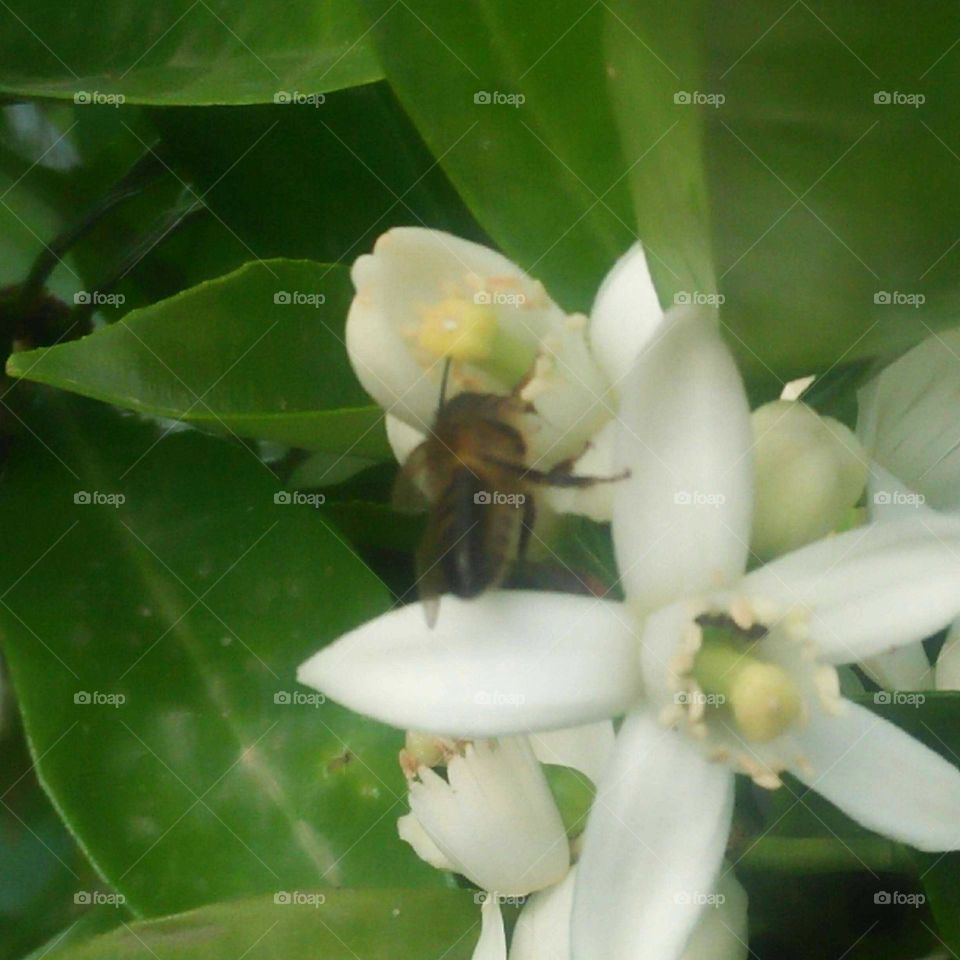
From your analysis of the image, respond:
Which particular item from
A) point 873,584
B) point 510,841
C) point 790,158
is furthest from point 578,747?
point 790,158

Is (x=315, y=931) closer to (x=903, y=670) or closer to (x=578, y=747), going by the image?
(x=578, y=747)

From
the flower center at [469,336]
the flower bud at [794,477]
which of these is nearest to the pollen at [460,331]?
the flower center at [469,336]

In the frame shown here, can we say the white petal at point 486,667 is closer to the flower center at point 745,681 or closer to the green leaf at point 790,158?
the flower center at point 745,681

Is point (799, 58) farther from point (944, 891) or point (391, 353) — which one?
point (944, 891)

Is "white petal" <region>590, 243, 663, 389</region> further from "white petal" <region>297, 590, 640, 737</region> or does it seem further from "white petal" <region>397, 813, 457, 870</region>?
"white petal" <region>397, 813, 457, 870</region>

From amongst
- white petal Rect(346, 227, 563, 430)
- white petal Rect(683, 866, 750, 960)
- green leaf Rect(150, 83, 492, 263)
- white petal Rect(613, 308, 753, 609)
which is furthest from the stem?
green leaf Rect(150, 83, 492, 263)
